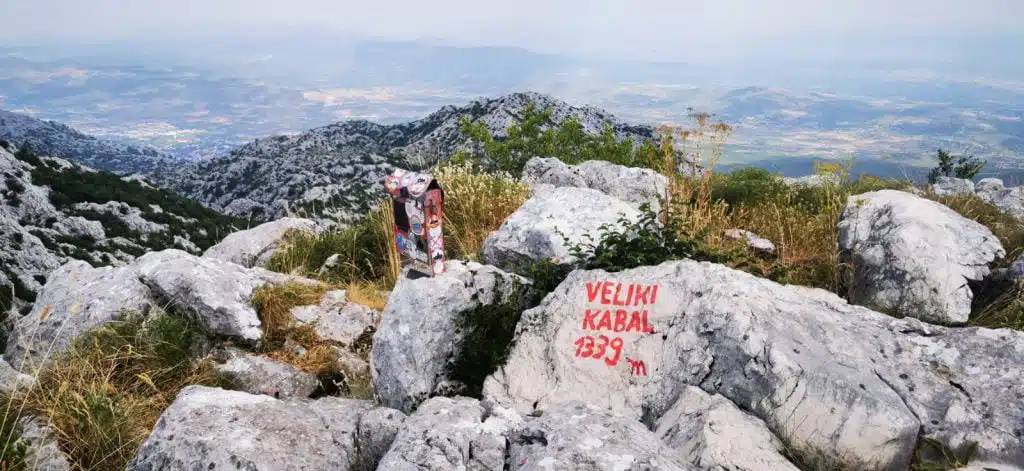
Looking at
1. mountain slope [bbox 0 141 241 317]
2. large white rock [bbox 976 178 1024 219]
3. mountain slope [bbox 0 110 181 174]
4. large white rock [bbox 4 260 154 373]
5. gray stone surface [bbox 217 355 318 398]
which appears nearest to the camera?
gray stone surface [bbox 217 355 318 398]

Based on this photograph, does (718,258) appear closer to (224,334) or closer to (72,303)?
(224,334)

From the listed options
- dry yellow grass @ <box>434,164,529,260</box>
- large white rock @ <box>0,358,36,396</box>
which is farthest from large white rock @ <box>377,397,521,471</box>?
dry yellow grass @ <box>434,164,529,260</box>

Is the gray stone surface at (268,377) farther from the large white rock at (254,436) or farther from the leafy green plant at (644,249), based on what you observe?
the leafy green plant at (644,249)

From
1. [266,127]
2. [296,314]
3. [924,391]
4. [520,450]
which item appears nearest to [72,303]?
[296,314]

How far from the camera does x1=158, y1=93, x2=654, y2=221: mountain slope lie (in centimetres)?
4084

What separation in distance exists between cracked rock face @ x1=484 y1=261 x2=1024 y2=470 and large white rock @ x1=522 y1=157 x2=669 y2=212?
597 cm

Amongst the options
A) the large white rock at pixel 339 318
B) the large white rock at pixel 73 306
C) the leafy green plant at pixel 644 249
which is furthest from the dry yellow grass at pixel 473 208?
the large white rock at pixel 73 306

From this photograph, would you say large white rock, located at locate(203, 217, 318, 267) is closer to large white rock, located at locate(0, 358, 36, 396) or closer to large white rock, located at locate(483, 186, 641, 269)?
large white rock, located at locate(0, 358, 36, 396)

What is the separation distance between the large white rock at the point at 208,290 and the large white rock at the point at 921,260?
692 cm

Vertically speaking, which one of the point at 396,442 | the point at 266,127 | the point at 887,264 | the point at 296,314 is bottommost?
the point at 266,127

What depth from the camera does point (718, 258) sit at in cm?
564

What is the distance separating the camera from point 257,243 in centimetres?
1027

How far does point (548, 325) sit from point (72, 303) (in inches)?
221

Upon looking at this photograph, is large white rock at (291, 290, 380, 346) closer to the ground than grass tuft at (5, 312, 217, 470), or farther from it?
closer to the ground
